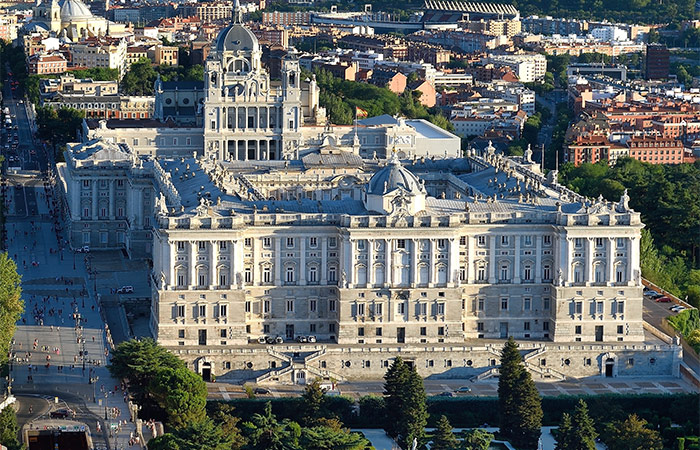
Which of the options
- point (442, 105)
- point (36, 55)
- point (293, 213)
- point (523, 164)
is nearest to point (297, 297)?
point (293, 213)

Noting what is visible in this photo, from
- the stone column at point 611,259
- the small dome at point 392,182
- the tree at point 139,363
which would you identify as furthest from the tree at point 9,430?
the stone column at point 611,259

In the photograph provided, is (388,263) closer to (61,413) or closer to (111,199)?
(61,413)

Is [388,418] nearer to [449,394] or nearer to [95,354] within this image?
[449,394]

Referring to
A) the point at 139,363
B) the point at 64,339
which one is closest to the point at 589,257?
the point at 139,363

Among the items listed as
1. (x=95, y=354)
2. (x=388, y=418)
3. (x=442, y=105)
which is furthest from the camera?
(x=442, y=105)

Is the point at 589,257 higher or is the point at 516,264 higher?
the point at 589,257
